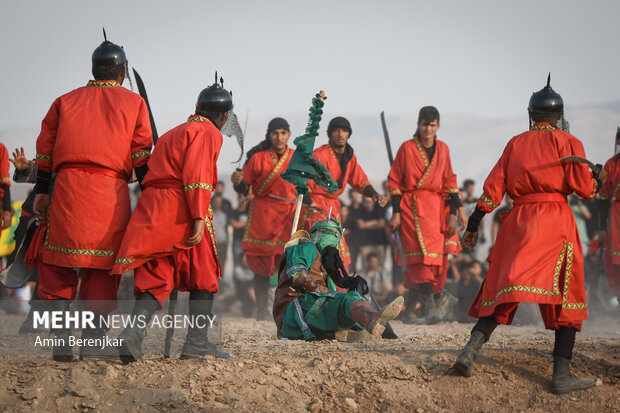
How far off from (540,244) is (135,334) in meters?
2.51

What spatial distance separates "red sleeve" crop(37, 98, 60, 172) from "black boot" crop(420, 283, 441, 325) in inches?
193

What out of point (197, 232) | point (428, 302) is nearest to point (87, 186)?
point (197, 232)

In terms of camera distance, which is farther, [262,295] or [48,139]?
[262,295]

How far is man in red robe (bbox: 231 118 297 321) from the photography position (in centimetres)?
933

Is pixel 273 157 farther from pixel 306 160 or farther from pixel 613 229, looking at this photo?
pixel 613 229

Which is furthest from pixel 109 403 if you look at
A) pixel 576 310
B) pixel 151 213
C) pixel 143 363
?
pixel 576 310

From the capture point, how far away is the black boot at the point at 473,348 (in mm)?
4734

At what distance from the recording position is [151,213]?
5.02m

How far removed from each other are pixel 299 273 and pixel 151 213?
1.13 m

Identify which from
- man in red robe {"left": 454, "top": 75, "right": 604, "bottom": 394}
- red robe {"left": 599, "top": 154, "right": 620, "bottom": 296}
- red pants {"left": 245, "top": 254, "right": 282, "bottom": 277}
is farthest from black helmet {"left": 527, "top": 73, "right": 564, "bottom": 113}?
red pants {"left": 245, "top": 254, "right": 282, "bottom": 277}

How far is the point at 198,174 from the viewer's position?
495cm

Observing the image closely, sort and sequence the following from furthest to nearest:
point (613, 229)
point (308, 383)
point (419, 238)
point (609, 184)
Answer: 1. point (419, 238)
2. point (609, 184)
3. point (613, 229)
4. point (308, 383)

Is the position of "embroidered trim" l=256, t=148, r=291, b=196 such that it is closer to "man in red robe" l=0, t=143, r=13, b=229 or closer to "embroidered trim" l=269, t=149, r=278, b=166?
"embroidered trim" l=269, t=149, r=278, b=166

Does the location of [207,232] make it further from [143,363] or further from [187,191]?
[143,363]
